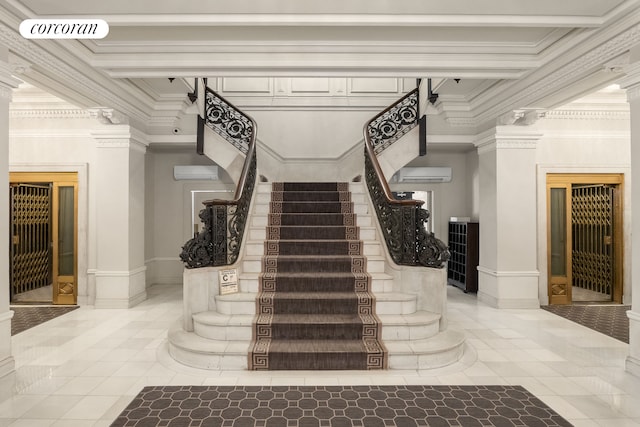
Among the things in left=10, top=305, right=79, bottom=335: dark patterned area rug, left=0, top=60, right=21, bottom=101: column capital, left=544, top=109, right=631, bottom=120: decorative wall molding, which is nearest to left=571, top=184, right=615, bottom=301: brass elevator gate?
left=544, top=109, right=631, bottom=120: decorative wall molding

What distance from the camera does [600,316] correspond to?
18.6ft

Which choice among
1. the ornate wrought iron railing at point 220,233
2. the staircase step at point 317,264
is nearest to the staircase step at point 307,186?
the ornate wrought iron railing at point 220,233

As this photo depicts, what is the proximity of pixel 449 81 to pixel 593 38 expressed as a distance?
84.8 inches

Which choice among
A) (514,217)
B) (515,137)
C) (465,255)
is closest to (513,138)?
(515,137)

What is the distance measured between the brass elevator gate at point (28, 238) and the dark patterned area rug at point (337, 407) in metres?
5.10

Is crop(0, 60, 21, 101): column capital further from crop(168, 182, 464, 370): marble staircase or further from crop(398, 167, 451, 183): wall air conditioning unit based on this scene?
crop(398, 167, 451, 183): wall air conditioning unit

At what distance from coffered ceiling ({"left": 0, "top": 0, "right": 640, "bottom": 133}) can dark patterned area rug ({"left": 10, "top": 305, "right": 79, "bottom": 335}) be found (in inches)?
126

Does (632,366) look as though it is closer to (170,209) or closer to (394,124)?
(394,124)

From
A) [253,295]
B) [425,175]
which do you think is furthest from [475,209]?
[253,295]

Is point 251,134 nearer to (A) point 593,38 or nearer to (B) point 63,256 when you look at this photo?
(B) point 63,256

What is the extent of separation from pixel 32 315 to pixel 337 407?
5302mm

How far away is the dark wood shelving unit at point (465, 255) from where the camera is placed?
289 inches

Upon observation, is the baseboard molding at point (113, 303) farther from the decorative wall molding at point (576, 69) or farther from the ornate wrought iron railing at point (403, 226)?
the decorative wall molding at point (576, 69)

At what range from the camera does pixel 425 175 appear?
26.3 feet
